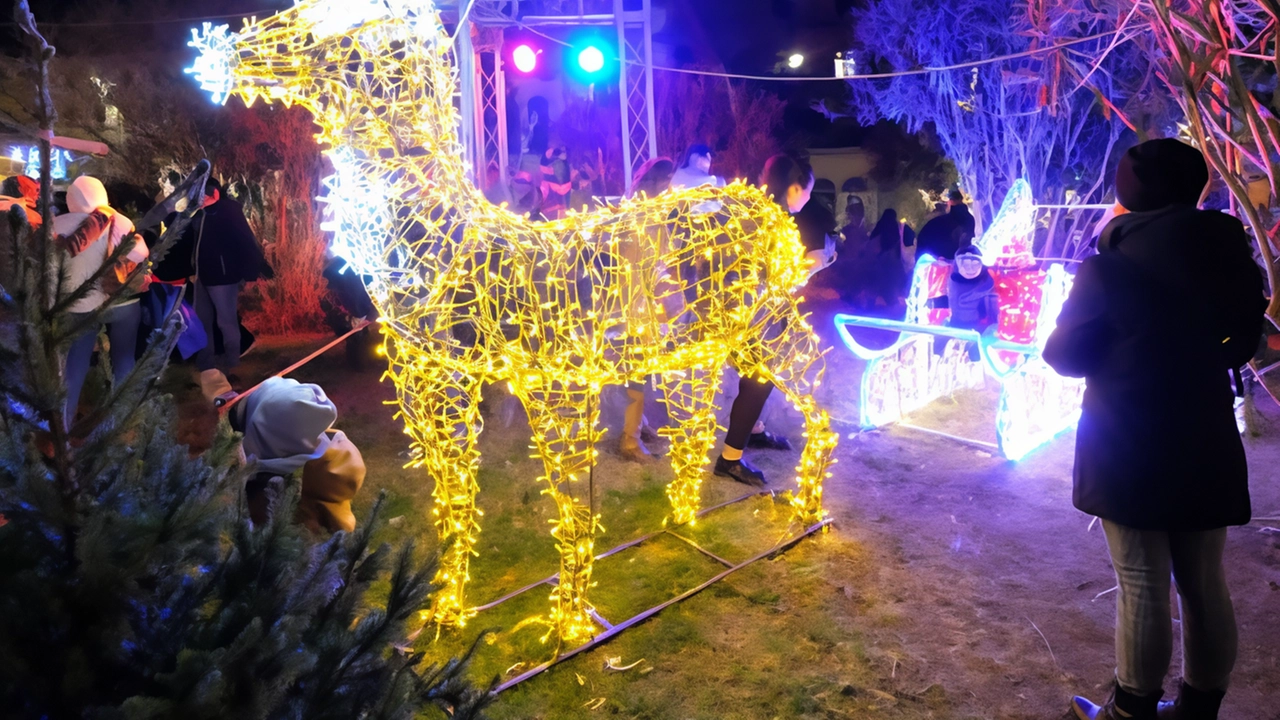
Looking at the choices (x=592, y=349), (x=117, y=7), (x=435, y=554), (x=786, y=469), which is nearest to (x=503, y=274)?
(x=592, y=349)

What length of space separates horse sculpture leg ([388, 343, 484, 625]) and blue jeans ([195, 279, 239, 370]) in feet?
11.8

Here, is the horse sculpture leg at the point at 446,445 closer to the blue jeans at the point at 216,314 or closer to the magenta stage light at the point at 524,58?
the blue jeans at the point at 216,314

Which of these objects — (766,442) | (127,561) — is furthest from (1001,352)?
(127,561)

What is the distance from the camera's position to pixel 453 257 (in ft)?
8.13

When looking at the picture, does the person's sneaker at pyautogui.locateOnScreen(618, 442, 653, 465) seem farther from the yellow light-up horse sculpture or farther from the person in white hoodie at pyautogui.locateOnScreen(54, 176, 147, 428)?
the person in white hoodie at pyautogui.locateOnScreen(54, 176, 147, 428)

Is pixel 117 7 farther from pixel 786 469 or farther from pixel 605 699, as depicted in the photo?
pixel 605 699

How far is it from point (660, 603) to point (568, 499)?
2.23 ft

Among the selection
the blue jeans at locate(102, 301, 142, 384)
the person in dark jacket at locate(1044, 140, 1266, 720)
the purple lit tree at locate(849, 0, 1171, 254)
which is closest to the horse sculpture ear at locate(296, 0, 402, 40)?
the person in dark jacket at locate(1044, 140, 1266, 720)

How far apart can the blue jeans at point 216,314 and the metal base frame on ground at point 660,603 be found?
12.0ft

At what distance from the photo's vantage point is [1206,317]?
1.91 m

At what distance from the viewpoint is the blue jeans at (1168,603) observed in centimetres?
201

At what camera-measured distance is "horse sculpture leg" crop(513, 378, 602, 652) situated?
2.67 m

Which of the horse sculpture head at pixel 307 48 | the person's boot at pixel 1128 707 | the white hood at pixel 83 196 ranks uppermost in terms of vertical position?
the horse sculpture head at pixel 307 48

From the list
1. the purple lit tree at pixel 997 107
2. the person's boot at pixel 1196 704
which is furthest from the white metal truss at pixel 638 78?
the person's boot at pixel 1196 704
